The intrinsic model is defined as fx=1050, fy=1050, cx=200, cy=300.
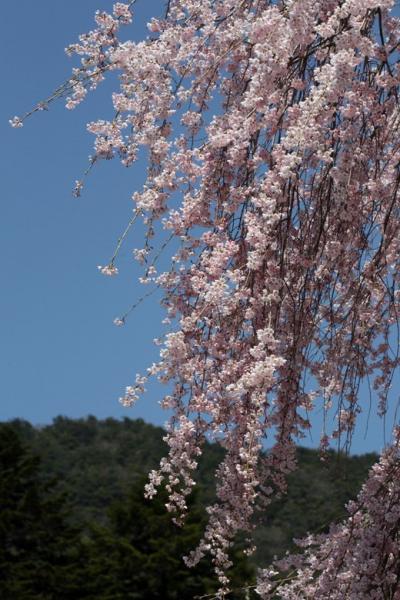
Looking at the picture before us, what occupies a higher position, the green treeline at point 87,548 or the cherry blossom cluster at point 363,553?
the green treeline at point 87,548

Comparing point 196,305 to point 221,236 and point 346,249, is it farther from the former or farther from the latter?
point 346,249

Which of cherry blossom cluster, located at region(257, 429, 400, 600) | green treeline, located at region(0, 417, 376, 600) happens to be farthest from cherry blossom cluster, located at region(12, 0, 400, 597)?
green treeline, located at region(0, 417, 376, 600)

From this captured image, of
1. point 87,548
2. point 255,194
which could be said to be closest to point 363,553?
point 255,194

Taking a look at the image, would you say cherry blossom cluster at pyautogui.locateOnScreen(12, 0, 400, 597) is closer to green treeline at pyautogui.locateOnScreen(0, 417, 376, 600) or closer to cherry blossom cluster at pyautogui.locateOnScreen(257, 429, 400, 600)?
cherry blossom cluster at pyautogui.locateOnScreen(257, 429, 400, 600)

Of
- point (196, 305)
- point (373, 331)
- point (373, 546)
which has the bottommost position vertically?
point (373, 546)

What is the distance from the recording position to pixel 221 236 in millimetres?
3396

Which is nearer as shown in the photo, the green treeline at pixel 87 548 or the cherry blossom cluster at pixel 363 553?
the cherry blossom cluster at pixel 363 553

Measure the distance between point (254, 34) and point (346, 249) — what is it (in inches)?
34.8

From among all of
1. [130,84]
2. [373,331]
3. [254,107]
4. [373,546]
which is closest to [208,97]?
[130,84]

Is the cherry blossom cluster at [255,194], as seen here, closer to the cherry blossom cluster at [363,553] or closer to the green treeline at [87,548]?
the cherry blossom cluster at [363,553]

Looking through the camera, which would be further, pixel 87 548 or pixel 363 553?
pixel 87 548

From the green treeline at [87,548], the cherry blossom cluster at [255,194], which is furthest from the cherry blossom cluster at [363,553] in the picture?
the green treeline at [87,548]

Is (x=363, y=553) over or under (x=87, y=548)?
under

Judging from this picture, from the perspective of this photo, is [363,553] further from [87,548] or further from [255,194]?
[87,548]
